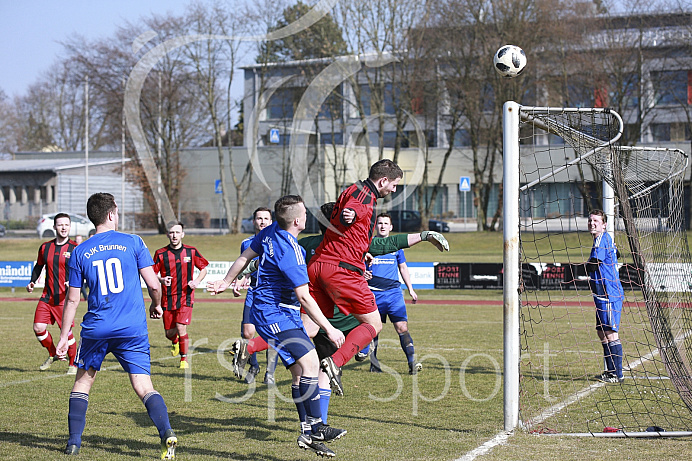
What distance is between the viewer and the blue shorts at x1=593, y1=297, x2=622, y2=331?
833 cm

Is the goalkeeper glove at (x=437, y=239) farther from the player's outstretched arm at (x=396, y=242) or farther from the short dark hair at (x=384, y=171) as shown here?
the short dark hair at (x=384, y=171)

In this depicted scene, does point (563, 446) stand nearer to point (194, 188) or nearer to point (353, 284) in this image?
point (353, 284)

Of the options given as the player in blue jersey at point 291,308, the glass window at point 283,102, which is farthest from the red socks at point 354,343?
the glass window at point 283,102

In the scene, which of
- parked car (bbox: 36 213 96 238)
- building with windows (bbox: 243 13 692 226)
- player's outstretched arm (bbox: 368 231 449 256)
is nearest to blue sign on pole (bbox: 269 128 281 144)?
building with windows (bbox: 243 13 692 226)

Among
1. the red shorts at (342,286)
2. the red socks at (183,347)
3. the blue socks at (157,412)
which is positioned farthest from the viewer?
the red socks at (183,347)

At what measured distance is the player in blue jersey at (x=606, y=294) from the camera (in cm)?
834

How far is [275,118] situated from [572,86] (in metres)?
16.5

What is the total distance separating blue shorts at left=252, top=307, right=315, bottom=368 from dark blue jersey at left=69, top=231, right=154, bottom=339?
911mm

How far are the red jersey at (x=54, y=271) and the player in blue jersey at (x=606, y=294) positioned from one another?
268 inches

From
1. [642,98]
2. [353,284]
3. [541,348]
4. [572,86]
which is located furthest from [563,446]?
[642,98]

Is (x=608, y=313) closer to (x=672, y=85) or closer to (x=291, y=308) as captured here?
(x=291, y=308)

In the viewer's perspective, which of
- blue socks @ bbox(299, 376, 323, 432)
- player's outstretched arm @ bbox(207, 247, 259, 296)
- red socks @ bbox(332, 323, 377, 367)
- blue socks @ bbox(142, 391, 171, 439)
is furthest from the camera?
red socks @ bbox(332, 323, 377, 367)

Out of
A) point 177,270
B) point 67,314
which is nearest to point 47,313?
point 177,270

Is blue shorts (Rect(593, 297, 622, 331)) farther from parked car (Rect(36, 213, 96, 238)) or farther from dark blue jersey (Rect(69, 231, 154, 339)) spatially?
parked car (Rect(36, 213, 96, 238))
